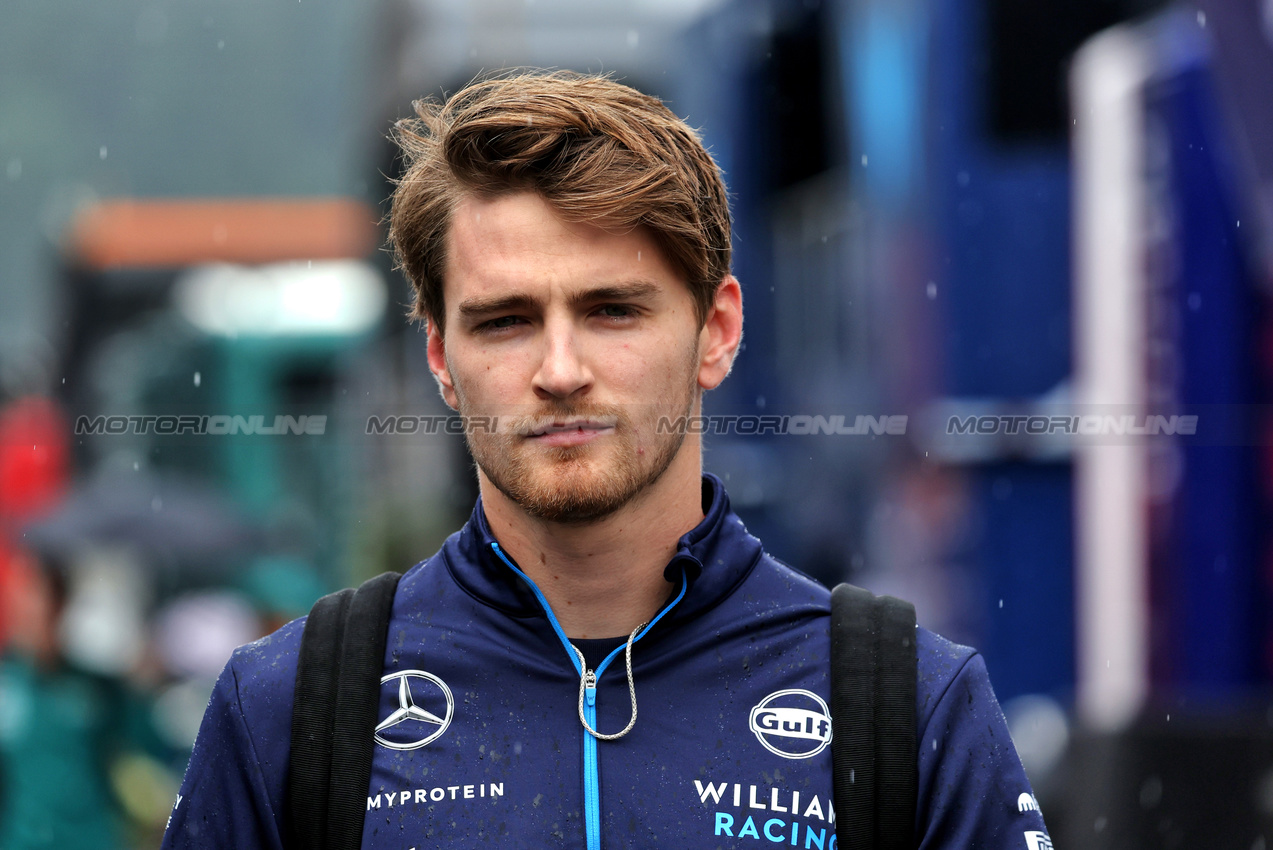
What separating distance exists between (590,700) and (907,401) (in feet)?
16.2

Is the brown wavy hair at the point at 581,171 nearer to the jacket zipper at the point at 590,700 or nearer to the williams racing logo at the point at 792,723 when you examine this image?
the jacket zipper at the point at 590,700

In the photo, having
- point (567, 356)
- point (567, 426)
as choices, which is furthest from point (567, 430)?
point (567, 356)

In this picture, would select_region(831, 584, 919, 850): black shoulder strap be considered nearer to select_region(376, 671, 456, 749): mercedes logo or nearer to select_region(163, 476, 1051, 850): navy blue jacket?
select_region(163, 476, 1051, 850): navy blue jacket

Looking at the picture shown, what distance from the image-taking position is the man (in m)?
2.21

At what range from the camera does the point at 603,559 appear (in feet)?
7.88

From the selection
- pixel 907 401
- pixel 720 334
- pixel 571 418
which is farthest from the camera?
pixel 907 401

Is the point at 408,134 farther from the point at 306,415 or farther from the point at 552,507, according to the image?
the point at 306,415

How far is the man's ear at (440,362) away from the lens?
100 inches

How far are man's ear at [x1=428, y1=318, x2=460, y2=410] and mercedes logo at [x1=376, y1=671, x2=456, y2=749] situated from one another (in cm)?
48

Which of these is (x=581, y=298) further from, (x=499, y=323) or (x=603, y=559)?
(x=603, y=559)

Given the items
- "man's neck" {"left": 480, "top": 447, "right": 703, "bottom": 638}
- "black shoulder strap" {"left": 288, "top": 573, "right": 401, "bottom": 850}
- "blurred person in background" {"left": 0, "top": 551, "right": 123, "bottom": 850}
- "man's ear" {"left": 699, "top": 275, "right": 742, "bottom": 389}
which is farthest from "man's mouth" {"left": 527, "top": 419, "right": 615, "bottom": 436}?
"blurred person in background" {"left": 0, "top": 551, "right": 123, "bottom": 850}

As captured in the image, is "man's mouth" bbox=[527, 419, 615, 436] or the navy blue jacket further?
"man's mouth" bbox=[527, 419, 615, 436]

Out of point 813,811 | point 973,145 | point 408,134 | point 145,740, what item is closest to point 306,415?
point 145,740

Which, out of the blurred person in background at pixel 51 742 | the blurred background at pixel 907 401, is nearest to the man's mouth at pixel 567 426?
the blurred background at pixel 907 401
